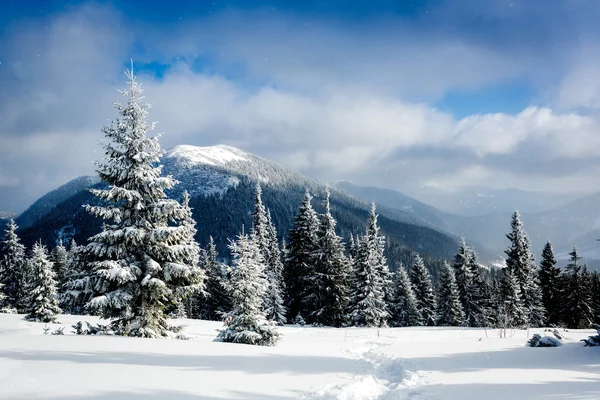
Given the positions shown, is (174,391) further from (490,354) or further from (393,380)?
→ (490,354)

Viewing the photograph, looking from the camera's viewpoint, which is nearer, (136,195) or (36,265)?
(136,195)

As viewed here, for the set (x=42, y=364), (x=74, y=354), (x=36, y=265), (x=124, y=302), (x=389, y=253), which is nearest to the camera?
(x=42, y=364)

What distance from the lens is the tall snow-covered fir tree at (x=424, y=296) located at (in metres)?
47.1

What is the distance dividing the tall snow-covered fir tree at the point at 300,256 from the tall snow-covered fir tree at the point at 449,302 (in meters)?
19.6

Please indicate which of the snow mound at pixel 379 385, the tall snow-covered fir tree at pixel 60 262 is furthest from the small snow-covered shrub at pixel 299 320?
the tall snow-covered fir tree at pixel 60 262

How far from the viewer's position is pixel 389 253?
187 meters

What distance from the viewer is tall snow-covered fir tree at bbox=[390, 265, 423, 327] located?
44.0 metres

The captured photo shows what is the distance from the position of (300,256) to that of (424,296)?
22.3 metres

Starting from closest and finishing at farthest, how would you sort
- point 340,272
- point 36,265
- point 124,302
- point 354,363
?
point 354,363 → point 124,302 → point 36,265 → point 340,272

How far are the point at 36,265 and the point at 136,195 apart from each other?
2330 centimetres

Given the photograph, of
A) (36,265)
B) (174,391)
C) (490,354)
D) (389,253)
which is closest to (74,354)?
(174,391)

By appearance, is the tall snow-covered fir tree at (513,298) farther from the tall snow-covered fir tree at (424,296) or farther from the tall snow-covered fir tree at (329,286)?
the tall snow-covered fir tree at (329,286)

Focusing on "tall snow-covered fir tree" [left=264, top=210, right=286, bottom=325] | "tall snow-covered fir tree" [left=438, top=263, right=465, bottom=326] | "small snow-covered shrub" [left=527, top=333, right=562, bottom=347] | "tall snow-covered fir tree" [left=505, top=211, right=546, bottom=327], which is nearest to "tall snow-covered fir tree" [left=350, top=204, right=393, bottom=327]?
"tall snow-covered fir tree" [left=264, top=210, right=286, bottom=325]

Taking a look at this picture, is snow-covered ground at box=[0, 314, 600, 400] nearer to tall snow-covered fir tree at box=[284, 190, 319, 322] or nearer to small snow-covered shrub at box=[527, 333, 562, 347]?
small snow-covered shrub at box=[527, 333, 562, 347]
